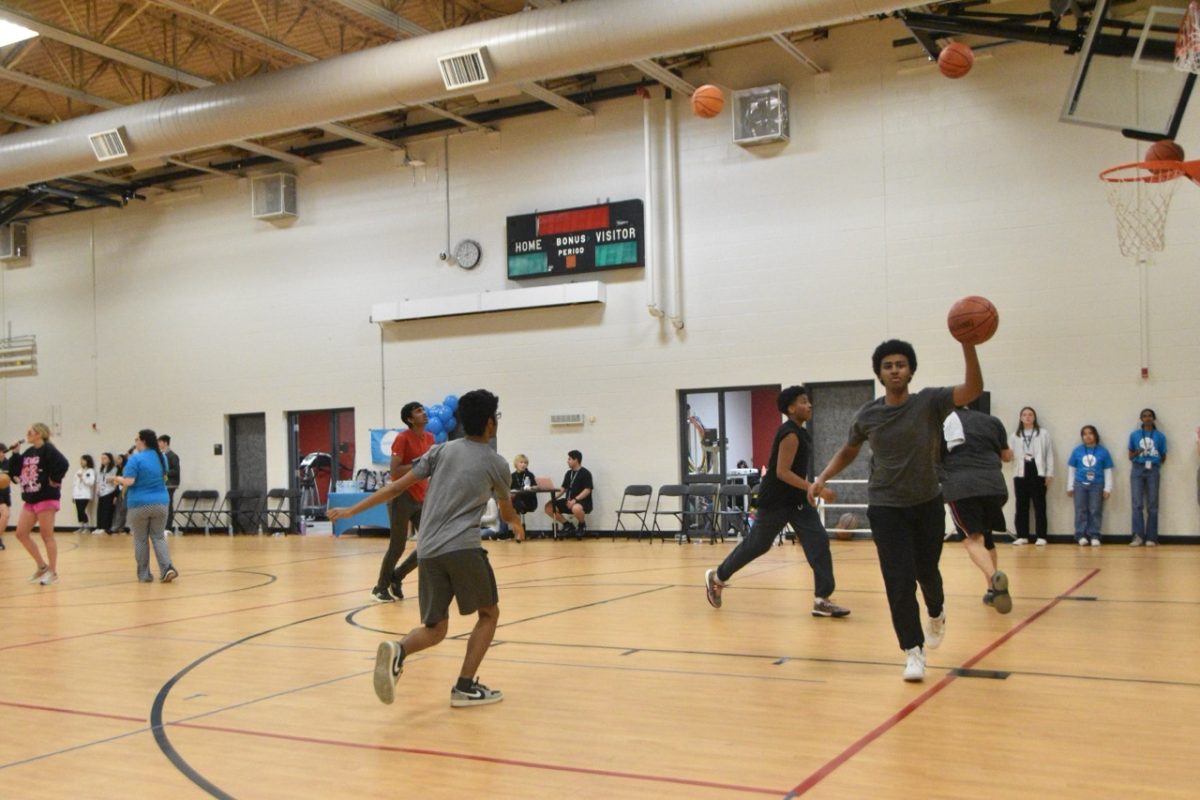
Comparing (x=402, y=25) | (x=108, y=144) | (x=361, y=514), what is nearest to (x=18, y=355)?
(x=108, y=144)

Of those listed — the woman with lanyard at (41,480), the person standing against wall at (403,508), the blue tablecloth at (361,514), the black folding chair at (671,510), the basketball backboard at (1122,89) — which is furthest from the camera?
the blue tablecloth at (361,514)

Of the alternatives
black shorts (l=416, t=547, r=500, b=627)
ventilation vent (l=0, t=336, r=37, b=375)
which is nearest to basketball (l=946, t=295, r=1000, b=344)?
black shorts (l=416, t=547, r=500, b=627)

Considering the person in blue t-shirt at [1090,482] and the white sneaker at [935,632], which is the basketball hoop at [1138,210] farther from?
the white sneaker at [935,632]

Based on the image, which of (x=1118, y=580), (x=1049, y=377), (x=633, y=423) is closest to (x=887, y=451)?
(x=1118, y=580)

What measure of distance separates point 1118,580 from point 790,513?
375cm

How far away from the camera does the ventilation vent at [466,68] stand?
42.8ft

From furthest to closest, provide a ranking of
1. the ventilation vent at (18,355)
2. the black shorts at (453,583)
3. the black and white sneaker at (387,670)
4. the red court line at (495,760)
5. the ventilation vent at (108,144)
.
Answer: the ventilation vent at (18,355) < the ventilation vent at (108,144) < the black shorts at (453,583) < the black and white sneaker at (387,670) < the red court line at (495,760)

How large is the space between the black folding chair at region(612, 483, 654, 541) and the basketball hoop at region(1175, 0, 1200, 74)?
9611mm

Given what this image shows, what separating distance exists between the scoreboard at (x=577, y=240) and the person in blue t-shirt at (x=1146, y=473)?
24.1 ft

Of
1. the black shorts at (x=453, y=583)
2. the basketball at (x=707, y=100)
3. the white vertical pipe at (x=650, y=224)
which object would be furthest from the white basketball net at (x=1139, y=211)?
the black shorts at (x=453, y=583)

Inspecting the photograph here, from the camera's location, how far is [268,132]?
50.0 ft

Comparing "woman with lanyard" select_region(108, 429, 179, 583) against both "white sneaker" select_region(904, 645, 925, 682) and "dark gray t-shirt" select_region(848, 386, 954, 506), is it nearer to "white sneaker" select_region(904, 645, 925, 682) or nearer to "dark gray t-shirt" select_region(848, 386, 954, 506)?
"dark gray t-shirt" select_region(848, 386, 954, 506)

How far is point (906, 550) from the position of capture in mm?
5523

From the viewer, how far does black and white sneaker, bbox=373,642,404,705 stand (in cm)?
500
